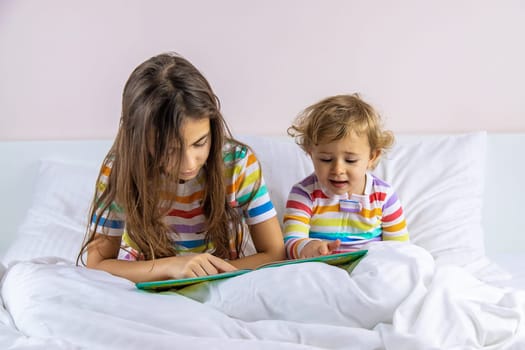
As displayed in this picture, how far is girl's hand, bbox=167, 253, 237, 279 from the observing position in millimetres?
1273

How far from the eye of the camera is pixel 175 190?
1404 millimetres

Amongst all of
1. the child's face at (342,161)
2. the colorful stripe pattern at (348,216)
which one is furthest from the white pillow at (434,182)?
the child's face at (342,161)

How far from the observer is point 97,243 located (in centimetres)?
146

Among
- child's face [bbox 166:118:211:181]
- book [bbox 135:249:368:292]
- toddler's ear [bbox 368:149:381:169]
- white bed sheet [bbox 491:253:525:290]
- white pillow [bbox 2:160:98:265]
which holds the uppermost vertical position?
child's face [bbox 166:118:211:181]

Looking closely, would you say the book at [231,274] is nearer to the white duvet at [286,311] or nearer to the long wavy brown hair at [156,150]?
the white duvet at [286,311]

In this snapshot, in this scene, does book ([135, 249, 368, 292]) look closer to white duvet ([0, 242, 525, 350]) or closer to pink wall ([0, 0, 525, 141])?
white duvet ([0, 242, 525, 350])

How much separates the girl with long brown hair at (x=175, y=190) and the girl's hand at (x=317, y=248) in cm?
7

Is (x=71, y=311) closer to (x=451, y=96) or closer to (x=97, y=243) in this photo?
(x=97, y=243)

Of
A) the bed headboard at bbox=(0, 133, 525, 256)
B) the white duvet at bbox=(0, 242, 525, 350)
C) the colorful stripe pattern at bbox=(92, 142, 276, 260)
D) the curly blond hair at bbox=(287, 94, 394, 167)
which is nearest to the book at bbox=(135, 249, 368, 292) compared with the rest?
the white duvet at bbox=(0, 242, 525, 350)

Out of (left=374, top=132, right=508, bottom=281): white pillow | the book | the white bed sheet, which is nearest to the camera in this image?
the book

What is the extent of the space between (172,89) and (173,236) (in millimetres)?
393

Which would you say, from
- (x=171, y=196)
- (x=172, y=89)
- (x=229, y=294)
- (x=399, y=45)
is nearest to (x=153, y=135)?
(x=172, y=89)

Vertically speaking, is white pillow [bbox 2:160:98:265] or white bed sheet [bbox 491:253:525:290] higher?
white pillow [bbox 2:160:98:265]

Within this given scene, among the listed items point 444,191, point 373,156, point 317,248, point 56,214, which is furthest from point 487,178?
point 56,214
